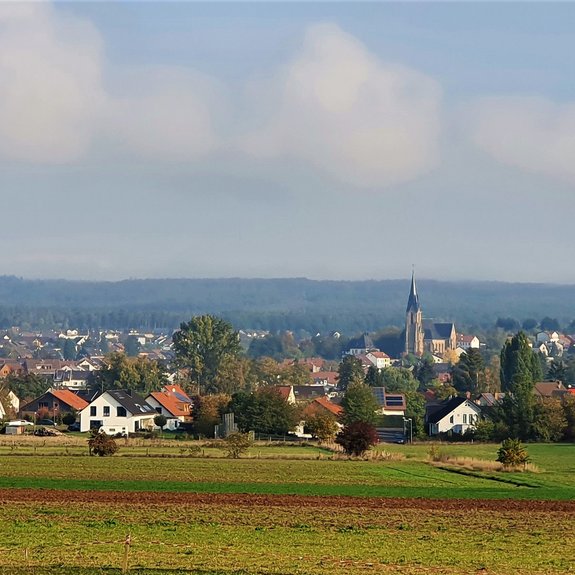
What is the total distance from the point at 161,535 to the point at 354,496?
42.0ft

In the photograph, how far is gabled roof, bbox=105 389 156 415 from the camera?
9931 cm

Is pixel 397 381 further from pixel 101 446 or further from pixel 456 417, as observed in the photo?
pixel 101 446

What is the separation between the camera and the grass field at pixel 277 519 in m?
25.9

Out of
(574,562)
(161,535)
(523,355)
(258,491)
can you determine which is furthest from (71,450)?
(523,355)

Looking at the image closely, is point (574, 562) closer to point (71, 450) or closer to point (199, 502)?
point (199, 502)

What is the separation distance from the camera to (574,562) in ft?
87.8

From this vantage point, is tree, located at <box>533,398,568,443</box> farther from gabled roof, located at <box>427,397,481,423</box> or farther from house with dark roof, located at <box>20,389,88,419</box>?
house with dark roof, located at <box>20,389,88,419</box>

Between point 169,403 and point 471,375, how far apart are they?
44947 millimetres

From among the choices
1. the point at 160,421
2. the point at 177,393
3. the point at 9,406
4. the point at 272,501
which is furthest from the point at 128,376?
the point at 272,501

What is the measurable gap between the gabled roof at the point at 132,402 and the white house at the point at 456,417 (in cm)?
2247

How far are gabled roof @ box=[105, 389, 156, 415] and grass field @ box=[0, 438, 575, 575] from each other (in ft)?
135

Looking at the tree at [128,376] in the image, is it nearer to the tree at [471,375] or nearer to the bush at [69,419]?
the bush at [69,419]

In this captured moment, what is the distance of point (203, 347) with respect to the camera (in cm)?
15425

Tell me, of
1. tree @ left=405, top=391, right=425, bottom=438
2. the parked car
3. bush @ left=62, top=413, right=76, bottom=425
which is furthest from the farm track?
the parked car
